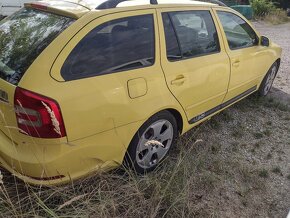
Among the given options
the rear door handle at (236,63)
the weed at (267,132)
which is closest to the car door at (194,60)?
the rear door handle at (236,63)

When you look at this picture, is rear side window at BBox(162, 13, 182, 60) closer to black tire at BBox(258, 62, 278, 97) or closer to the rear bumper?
the rear bumper

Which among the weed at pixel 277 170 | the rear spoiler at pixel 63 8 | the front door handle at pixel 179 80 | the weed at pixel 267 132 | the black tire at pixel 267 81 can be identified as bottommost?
the weed at pixel 277 170

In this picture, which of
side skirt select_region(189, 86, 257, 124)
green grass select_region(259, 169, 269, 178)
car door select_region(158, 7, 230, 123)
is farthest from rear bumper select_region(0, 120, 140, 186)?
green grass select_region(259, 169, 269, 178)

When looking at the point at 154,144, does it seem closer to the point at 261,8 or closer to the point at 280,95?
the point at 280,95

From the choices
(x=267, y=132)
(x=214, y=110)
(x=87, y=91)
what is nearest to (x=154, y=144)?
(x=87, y=91)

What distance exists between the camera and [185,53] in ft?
11.1

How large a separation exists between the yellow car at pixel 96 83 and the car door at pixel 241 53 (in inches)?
19.5

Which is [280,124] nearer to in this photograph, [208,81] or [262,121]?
[262,121]

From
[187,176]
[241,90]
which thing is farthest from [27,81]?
[241,90]

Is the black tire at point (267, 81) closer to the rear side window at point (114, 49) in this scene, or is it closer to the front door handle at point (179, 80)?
the front door handle at point (179, 80)

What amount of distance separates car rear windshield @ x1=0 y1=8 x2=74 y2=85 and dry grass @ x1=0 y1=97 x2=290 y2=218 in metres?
0.87

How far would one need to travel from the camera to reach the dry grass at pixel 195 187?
8.43ft

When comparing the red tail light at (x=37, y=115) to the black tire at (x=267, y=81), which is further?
the black tire at (x=267, y=81)

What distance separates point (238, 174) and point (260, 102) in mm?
2106
